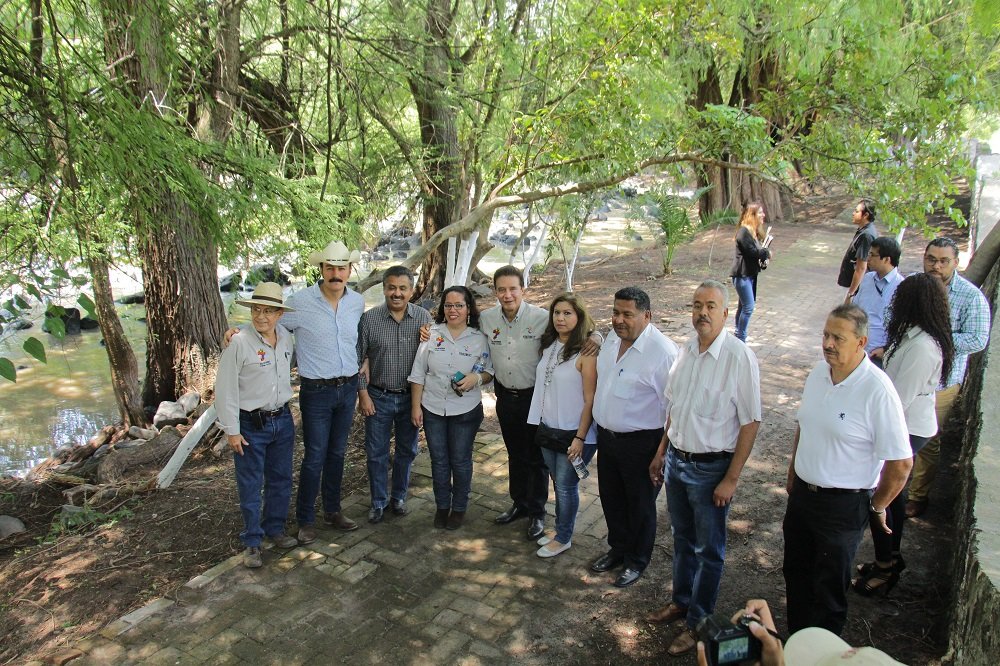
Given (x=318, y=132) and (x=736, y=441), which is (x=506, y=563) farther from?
(x=318, y=132)

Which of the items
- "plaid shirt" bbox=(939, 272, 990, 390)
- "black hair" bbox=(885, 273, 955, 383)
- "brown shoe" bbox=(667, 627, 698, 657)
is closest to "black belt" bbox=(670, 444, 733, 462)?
"brown shoe" bbox=(667, 627, 698, 657)

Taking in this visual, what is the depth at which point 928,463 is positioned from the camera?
447 centimetres

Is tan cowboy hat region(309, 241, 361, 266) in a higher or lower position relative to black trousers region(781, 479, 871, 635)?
higher

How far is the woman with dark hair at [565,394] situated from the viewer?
417 cm

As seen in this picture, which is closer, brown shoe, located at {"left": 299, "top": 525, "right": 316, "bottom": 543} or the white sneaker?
the white sneaker

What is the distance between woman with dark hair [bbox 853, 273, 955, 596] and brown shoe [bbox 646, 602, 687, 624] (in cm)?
102

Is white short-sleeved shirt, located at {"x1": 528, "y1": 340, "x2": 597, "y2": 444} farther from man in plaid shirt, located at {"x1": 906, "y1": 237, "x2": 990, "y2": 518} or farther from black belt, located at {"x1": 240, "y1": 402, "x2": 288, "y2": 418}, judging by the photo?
man in plaid shirt, located at {"x1": 906, "y1": 237, "x2": 990, "y2": 518}

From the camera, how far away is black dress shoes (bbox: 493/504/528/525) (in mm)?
4922

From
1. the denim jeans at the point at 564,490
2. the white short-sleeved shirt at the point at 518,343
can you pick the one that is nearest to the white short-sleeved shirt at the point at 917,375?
the denim jeans at the point at 564,490

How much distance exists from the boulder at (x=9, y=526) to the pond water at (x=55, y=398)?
2.48m

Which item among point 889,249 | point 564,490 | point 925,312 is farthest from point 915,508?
point 564,490

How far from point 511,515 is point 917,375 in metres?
2.65

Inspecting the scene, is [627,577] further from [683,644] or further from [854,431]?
[854,431]

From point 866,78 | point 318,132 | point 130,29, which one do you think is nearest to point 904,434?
point 866,78
